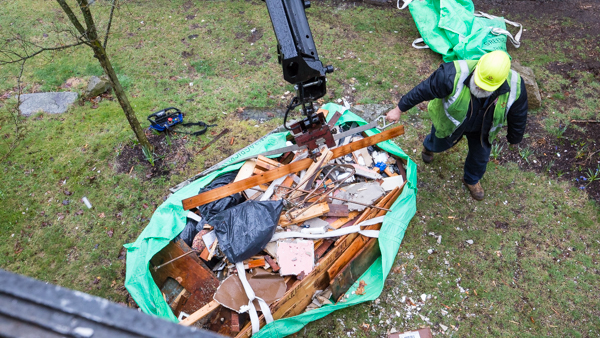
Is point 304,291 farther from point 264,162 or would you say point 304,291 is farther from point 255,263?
point 264,162

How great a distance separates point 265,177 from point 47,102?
15.1 ft

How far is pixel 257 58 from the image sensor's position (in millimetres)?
6160

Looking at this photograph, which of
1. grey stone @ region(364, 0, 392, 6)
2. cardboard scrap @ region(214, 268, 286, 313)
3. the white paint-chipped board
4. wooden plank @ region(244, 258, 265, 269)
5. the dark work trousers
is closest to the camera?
cardboard scrap @ region(214, 268, 286, 313)

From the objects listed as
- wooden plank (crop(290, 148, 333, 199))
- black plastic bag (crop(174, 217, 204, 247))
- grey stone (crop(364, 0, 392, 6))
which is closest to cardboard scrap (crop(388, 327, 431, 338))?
wooden plank (crop(290, 148, 333, 199))

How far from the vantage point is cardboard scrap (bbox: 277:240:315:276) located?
320cm

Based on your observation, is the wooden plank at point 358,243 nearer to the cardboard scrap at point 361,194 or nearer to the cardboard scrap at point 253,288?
the cardboard scrap at point 361,194

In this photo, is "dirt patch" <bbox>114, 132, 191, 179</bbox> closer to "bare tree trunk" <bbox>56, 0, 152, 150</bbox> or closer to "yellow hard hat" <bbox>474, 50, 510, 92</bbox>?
"bare tree trunk" <bbox>56, 0, 152, 150</bbox>

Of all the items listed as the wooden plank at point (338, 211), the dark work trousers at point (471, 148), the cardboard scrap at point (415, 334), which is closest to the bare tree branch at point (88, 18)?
the wooden plank at point (338, 211)

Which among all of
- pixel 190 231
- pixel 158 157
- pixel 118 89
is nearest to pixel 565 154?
pixel 190 231

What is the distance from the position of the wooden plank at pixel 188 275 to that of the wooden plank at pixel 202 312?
18 centimetres

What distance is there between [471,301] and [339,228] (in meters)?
1.62

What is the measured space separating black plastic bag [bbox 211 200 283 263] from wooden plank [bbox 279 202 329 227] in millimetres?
188

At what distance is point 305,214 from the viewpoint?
349 centimetres

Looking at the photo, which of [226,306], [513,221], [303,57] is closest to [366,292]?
[226,306]
